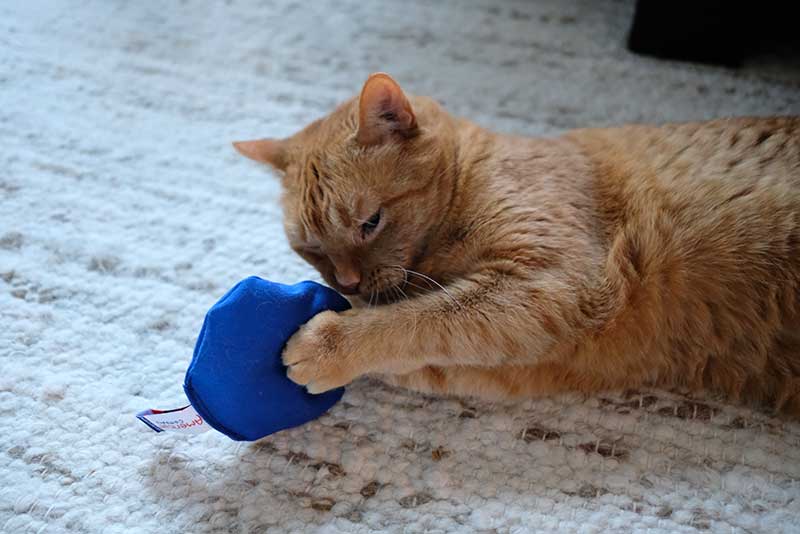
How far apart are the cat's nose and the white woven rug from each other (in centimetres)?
22

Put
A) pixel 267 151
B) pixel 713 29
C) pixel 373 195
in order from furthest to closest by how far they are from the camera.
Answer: pixel 713 29, pixel 267 151, pixel 373 195

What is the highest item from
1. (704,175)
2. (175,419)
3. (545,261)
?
(704,175)

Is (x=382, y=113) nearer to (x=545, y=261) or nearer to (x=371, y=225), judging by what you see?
(x=371, y=225)

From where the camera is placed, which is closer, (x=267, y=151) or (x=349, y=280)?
(x=349, y=280)

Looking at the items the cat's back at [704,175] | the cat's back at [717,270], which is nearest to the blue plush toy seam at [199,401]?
the cat's back at [717,270]

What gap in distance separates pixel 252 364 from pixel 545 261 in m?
0.61

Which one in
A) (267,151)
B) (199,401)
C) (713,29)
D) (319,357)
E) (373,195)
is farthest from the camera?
(713,29)

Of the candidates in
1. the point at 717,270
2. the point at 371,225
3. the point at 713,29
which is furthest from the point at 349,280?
the point at 713,29

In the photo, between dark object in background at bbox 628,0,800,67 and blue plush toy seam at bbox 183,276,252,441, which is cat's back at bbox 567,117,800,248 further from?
blue plush toy seam at bbox 183,276,252,441

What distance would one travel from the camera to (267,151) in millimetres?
1749

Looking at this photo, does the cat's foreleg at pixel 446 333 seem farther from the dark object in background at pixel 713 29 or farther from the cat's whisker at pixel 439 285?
the dark object in background at pixel 713 29

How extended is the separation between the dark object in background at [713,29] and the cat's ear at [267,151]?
1379mm

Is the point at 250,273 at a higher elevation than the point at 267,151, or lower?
lower

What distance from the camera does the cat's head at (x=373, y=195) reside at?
4.98 ft
